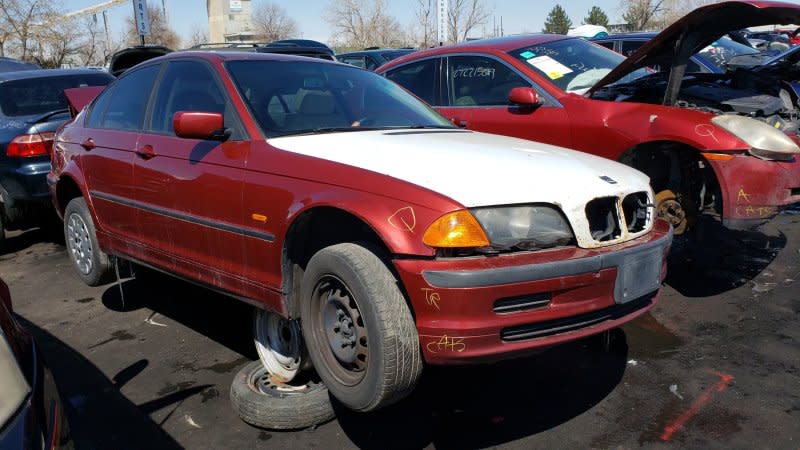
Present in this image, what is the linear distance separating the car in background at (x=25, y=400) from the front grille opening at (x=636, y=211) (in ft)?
7.83

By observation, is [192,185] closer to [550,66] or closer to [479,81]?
[479,81]

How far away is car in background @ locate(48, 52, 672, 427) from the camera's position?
2500mm

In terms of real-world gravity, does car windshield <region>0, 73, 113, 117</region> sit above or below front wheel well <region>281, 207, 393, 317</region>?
above

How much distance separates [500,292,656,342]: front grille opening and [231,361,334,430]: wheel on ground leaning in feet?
3.51

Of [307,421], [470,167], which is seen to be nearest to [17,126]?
[307,421]

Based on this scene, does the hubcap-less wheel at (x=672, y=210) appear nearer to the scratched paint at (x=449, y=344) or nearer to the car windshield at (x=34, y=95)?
the scratched paint at (x=449, y=344)

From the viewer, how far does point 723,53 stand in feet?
26.3

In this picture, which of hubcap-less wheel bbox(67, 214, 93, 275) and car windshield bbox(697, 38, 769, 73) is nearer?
hubcap-less wheel bbox(67, 214, 93, 275)

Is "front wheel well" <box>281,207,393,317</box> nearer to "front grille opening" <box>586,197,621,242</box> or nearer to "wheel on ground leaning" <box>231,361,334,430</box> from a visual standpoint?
"wheel on ground leaning" <box>231,361,334,430</box>

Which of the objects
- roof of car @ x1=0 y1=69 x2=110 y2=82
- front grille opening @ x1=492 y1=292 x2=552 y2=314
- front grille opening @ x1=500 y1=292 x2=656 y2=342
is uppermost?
roof of car @ x1=0 y1=69 x2=110 y2=82

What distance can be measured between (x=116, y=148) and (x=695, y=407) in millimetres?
3605

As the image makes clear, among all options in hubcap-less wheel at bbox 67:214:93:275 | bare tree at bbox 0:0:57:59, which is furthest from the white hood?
bare tree at bbox 0:0:57:59

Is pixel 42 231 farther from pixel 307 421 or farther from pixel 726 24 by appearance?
pixel 726 24

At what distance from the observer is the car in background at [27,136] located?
6062 millimetres
